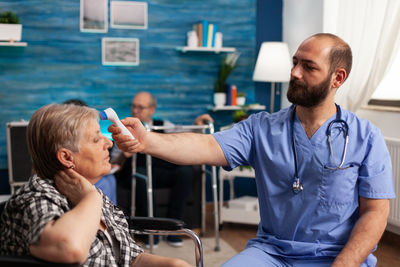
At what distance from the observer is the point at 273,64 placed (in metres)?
4.17

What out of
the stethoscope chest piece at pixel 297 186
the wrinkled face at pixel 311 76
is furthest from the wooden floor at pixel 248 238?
the wrinkled face at pixel 311 76

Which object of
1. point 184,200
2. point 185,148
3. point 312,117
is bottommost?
point 184,200

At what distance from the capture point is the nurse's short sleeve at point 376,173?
166 centimetres

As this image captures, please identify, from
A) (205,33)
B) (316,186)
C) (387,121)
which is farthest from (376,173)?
(205,33)

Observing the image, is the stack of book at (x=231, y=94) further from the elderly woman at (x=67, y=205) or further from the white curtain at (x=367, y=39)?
the elderly woman at (x=67, y=205)

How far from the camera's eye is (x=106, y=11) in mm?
4172

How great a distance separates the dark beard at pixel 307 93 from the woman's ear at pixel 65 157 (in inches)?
32.0

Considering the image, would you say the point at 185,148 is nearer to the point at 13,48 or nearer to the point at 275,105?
the point at 13,48

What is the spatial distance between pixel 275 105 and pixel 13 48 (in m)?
2.51

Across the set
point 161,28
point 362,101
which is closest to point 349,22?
point 362,101

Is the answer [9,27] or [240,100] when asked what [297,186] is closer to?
[240,100]

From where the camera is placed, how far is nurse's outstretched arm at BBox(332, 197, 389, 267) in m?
1.57

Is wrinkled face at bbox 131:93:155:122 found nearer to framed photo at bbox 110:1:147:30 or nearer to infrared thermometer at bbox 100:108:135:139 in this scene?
framed photo at bbox 110:1:147:30

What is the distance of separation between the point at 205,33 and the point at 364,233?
3.04m
